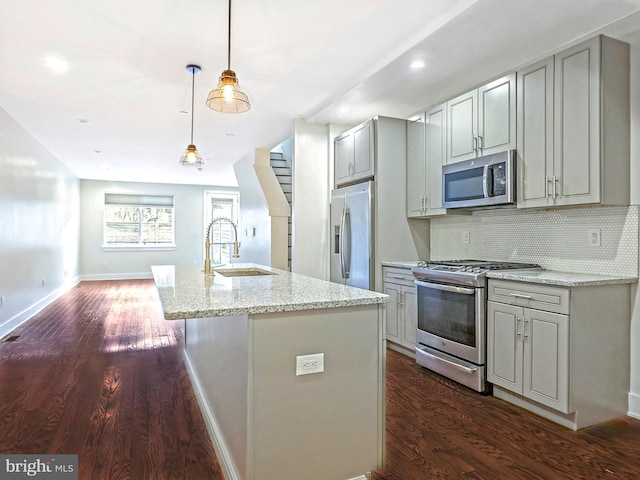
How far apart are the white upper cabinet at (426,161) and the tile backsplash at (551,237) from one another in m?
0.32

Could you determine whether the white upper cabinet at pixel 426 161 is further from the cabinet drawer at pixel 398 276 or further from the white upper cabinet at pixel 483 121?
the cabinet drawer at pixel 398 276

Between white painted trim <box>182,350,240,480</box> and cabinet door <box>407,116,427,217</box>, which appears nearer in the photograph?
white painted trim <box>182,350,240,480</box>

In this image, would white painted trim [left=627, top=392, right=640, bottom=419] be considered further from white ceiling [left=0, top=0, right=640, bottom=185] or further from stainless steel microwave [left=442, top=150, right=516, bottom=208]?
white ceiling [left=0, top=0, right=640, bottom=185]

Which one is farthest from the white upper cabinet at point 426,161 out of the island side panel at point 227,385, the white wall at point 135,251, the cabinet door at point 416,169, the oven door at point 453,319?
the white wall at point 135,251

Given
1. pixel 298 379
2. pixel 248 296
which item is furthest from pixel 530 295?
pixel 248 296

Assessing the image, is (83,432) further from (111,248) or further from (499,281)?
(111,248)

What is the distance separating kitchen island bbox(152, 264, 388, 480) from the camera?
1.58 meters

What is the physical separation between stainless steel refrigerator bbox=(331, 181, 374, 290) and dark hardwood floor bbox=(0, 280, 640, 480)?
2.97 ft

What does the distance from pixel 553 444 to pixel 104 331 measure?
15.3ft

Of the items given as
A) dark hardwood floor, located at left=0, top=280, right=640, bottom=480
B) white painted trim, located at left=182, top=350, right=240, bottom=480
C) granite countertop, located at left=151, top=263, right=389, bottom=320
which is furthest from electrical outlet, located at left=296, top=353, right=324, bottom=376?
dark hardwood floor, located at left=0, top=280, right=640, bottom=480

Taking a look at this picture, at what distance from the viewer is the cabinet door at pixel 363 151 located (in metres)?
4.18

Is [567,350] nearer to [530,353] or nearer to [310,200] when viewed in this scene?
[530,353]

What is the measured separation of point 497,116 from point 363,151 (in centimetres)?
149

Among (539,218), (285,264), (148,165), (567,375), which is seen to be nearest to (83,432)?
(567,375)
